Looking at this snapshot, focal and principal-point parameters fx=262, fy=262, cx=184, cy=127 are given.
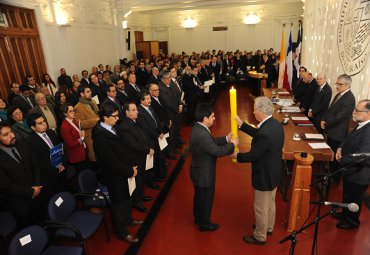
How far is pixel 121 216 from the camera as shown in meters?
3.23

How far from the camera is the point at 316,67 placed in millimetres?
7492

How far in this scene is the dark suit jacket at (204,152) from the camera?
2.93 meters

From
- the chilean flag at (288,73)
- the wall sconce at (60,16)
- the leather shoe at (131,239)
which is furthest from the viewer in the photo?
the wall sconce at (60,16)

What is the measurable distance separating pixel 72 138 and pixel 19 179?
41.0 inches

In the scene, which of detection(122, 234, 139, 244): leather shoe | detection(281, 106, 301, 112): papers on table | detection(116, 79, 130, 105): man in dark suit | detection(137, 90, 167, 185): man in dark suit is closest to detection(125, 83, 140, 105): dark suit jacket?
detection(116, 79, 130, 105): man in dark suit

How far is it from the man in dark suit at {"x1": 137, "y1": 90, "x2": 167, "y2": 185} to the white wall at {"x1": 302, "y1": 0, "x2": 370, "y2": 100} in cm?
340

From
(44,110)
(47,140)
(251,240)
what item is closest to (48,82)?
(44,110)

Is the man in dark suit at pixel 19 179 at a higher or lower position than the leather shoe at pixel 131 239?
higher

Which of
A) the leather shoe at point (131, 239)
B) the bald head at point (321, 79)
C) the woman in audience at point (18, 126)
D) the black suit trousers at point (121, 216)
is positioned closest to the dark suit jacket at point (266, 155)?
the black suit trousers at point (121, 216)

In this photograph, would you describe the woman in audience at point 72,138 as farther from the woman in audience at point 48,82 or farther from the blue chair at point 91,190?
the woman in audience at point 48,82

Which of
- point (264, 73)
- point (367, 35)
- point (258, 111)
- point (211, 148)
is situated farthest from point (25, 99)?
point (264, 73)

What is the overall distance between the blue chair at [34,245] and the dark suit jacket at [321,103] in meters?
4.62

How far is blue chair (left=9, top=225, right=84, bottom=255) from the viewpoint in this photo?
2.32 m

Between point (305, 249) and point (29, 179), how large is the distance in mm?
3340
